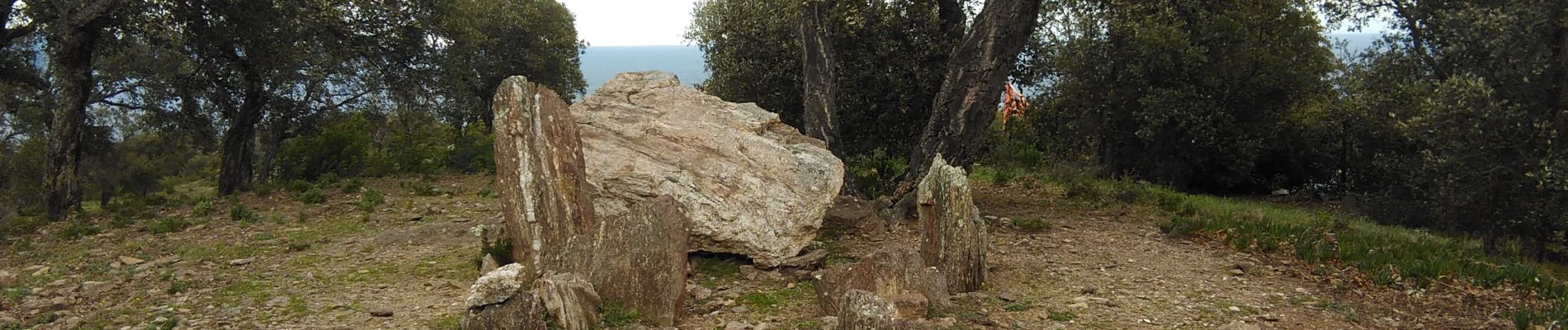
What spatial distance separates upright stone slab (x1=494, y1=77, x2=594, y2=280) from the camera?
10.4 metres

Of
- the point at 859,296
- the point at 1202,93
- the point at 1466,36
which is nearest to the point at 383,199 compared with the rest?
the point at 859,296

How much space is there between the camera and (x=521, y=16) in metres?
31.8

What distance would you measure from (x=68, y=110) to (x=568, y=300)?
12.7 metres

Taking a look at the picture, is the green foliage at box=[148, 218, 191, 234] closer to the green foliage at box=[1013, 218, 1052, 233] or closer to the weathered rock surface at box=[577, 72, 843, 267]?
the weathered rock surface at box=[577, 72, 843, 267]

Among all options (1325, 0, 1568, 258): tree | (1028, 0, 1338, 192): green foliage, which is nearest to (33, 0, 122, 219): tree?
(1028, 0, 1338, 192): green foliage

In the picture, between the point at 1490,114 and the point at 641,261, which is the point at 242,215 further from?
the point at 1490,114

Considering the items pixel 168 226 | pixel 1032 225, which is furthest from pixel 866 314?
pixel 168 226

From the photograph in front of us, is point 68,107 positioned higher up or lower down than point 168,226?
higher up

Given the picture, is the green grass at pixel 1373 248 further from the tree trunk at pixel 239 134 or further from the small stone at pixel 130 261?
the tree trunk at pixel 239 134

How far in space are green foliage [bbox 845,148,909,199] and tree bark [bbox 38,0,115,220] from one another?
12.4 meters

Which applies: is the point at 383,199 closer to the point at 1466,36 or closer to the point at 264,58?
the point at 264,58

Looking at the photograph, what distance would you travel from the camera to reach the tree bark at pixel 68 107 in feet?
52.6

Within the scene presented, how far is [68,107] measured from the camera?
16.4 m

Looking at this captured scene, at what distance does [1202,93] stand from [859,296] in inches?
691
